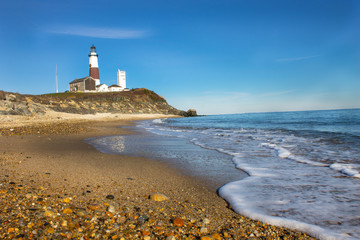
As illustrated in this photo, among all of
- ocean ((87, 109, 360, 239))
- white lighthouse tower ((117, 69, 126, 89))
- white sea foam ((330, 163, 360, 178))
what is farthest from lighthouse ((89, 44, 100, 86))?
white sea foam ((330, 163, 360, 178))

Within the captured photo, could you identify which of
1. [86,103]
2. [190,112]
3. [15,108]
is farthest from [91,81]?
[15,108]

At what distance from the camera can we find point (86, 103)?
43.4 meters

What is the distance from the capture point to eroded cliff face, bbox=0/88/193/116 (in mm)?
25453

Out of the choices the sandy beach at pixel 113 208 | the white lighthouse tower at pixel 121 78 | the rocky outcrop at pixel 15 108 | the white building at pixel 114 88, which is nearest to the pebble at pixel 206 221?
the sandy beach at pixel 113 208

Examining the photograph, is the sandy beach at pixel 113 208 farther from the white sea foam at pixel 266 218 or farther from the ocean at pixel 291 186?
the ocean at pixel 291 186

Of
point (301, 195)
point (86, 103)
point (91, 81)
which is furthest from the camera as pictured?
point (91, 81)

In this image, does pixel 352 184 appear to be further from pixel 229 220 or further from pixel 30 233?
pixel 30 233

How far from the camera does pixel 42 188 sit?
137 inches

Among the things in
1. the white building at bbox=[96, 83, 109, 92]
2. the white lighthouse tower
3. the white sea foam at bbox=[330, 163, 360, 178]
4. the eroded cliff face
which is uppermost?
the white lighthouse tower

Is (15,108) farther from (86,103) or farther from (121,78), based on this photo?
(121,78)

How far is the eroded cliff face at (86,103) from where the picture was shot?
83.5ft

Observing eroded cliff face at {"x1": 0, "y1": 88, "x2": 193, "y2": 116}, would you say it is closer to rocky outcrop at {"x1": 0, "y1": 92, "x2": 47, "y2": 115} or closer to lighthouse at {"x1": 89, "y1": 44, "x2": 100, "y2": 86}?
rocky outcrop at {"x1": 0, "y1": 92, "x2": 47, "y2": 115}

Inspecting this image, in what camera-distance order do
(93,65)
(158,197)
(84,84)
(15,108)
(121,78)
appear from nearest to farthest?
(158,197) → (15,108) → (84,84) → (93,65) → (121,78)

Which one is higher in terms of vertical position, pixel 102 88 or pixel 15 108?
pixel 102 88
